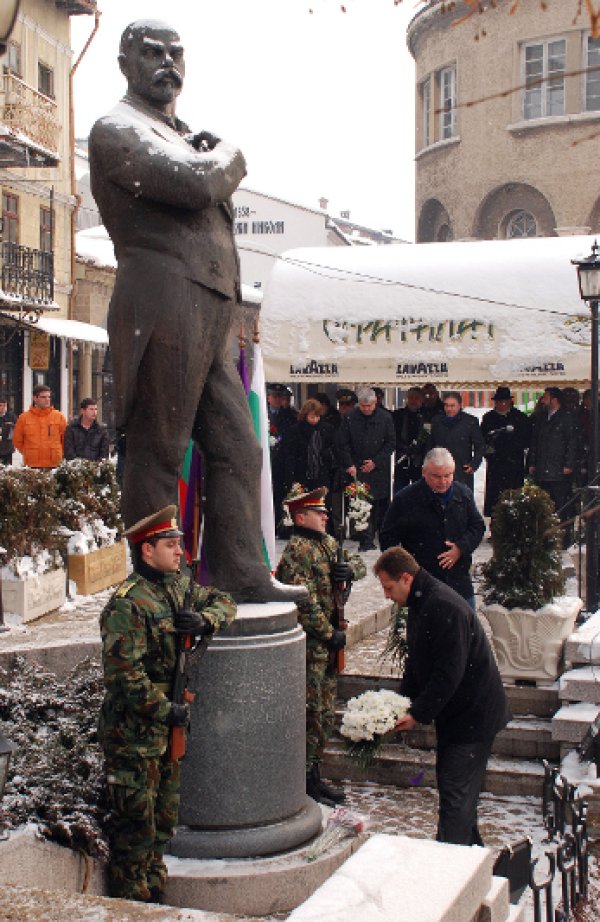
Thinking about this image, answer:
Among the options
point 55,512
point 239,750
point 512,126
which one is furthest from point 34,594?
point 512,126

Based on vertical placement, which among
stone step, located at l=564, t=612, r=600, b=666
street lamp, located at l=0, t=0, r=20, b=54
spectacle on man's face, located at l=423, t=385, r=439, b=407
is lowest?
stone step, located at l=564, t=612, r=600, b=666

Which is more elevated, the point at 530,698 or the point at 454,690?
the point at 454,690

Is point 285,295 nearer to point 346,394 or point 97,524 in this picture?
point 346,394

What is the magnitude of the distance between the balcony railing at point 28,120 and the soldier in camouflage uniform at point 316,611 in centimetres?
2018

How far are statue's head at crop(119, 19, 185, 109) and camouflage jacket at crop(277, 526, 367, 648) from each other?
2578 mm

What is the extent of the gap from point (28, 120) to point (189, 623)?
87.6 ft

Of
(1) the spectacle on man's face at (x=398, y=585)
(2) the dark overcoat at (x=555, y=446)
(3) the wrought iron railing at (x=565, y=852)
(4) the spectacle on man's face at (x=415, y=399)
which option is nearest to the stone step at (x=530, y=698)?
(3) the wrought iron railing at (x=565, y=852)

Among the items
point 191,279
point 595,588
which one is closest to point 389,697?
point 191,279

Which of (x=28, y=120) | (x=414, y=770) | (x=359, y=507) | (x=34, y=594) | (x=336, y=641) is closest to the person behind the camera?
(x=336, y=641)

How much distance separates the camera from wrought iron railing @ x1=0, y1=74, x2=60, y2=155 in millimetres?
28156

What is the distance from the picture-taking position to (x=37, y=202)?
1268 inches

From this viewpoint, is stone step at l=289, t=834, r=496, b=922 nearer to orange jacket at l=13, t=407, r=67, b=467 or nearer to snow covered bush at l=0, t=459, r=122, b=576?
snow covered bush at l=0, t=459, r=122, b=576

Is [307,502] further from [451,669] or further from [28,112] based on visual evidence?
[28,112]

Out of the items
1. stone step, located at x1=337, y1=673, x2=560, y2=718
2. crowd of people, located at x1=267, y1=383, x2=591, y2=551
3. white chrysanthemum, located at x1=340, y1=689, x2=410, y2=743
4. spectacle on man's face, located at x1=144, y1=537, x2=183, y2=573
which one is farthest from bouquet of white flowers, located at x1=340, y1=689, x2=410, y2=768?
crowd of people, located at x1=267, y1=383, x2=591, y2=551
